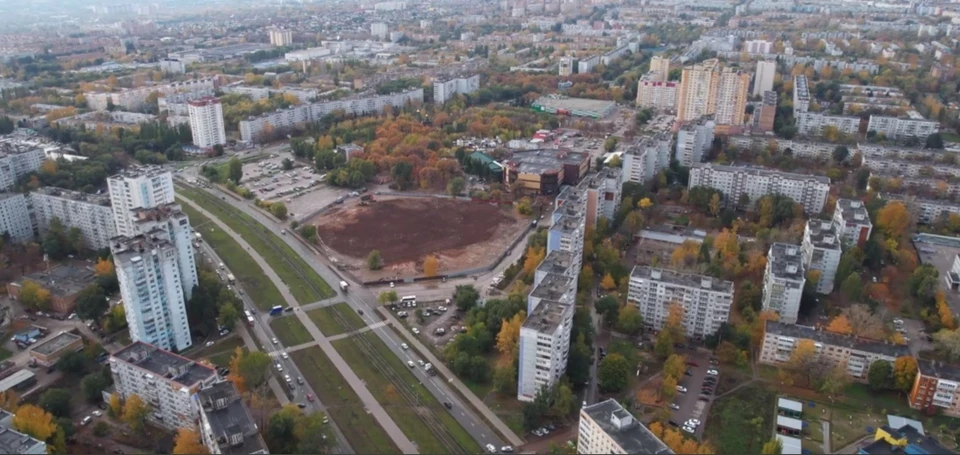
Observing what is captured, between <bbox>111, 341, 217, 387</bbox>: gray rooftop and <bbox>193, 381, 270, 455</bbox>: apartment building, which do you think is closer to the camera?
<bbox>193, 381, 270, 455</bbox>: apartment building

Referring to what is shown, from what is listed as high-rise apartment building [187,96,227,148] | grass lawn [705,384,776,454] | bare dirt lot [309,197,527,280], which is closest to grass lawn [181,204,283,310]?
bare dirt lot [309,197,527,280]

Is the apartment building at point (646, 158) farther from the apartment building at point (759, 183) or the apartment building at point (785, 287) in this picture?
the apartment building at point (785, 287)

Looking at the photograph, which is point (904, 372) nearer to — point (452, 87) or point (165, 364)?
point (165, 364)

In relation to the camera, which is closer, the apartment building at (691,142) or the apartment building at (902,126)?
the apartment building at (691,142)

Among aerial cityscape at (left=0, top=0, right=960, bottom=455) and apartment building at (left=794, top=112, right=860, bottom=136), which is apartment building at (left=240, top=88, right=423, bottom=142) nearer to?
aerial cityscape at (left=0, top=0, right=960, bottom=455)

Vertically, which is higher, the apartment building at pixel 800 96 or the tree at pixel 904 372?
the apartment building at pixel 800 96

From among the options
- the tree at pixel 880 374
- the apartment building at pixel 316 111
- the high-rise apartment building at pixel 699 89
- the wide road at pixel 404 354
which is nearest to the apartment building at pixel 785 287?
the tree at pixel 880 374

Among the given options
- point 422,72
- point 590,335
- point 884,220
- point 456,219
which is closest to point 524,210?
point 456,219

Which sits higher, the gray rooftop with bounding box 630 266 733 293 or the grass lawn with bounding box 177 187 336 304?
the gray rooftop with bounding box 630 266 733 293
